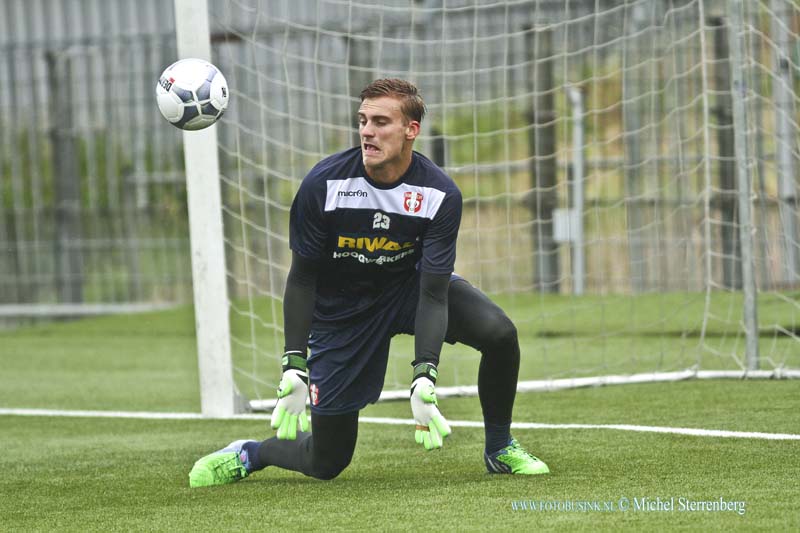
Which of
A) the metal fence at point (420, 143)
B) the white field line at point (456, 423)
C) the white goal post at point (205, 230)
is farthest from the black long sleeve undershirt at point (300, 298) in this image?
the metal fence at point (420, 143)

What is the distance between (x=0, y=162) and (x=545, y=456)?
12.1m

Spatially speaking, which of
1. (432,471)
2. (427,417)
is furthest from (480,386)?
(427,417)

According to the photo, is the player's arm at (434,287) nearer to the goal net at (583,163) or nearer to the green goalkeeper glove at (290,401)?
the green goalkeeper glove at (290,401)

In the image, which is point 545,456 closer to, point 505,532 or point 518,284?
point 505,532

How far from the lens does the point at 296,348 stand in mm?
4816

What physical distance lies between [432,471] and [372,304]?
0.81 metres

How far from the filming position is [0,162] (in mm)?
16109

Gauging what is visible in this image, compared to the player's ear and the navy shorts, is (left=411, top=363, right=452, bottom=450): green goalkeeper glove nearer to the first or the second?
the navy shorts

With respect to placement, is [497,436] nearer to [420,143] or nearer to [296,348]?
[296,348]

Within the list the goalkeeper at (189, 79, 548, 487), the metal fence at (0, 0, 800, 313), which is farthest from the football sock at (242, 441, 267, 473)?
the metal fence at (0, 0, 800, 313)

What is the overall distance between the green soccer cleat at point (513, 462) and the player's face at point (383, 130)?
4.35 feet

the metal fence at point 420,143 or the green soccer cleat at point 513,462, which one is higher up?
the metal fence at point 420,143

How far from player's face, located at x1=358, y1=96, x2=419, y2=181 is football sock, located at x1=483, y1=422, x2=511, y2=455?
1224mm

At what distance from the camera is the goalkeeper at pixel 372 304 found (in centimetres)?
480
